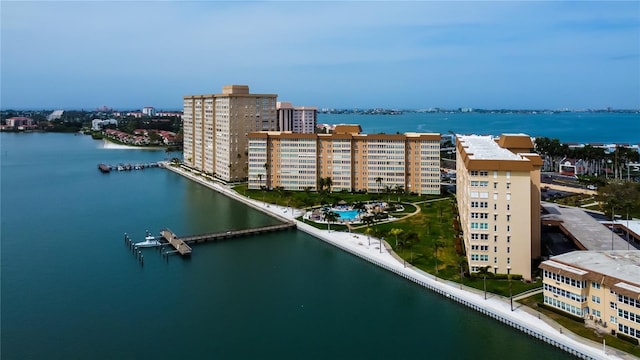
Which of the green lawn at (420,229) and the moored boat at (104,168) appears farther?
the moored boat at (104,168)

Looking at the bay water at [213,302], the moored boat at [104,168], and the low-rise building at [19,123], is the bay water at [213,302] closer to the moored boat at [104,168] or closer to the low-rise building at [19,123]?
the moored boat at [104,168]

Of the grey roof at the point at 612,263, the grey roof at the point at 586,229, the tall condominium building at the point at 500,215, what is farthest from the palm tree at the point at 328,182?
the grey roof at the point at 612,263

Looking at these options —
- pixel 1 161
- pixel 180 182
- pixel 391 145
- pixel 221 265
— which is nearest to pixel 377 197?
pixel 391 145

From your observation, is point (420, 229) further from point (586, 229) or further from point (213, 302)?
point (213, 302)

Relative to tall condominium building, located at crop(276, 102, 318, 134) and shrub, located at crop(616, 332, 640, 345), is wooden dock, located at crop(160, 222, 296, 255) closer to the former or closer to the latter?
shrub, located at crop(616, 332, 640, 345)

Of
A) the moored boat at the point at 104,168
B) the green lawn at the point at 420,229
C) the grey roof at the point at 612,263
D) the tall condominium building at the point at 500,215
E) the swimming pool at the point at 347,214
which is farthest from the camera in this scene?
the moored boat at the point at 104,168

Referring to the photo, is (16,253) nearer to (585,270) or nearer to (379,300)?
(379,300)

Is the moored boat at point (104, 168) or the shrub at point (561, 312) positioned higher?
the moored boat at point (104, 168)
